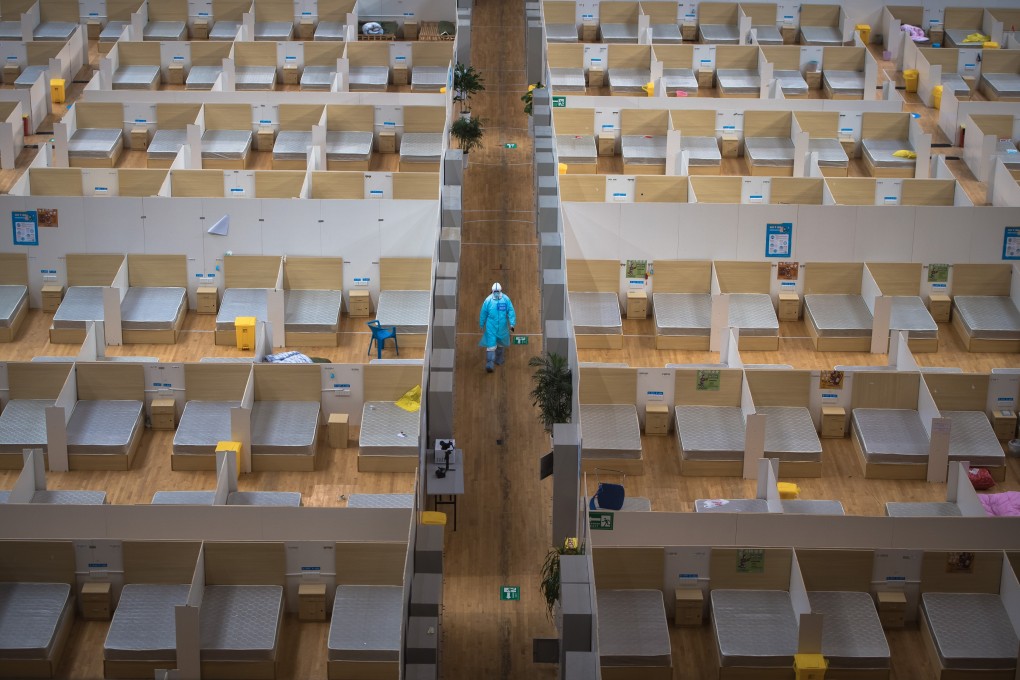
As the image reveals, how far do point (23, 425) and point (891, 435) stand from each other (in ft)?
25.9

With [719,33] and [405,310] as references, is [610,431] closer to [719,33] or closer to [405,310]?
[405,310]

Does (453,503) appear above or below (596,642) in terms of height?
below

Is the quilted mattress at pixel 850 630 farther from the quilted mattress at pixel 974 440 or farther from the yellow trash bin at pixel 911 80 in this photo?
the yellow trash bin at pixel 911 80

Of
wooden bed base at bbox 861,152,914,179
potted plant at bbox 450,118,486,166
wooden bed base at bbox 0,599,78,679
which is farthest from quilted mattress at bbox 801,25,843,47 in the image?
wooden bed base at bbox 0,599,78,679

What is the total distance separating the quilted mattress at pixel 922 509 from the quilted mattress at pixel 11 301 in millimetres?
9011

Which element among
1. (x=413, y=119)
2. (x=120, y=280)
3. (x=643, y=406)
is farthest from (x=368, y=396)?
(x=413, y=119)

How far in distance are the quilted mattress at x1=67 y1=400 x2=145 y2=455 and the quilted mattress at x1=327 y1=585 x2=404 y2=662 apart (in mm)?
3184

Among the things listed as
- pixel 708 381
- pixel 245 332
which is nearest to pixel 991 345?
pixel 708 381

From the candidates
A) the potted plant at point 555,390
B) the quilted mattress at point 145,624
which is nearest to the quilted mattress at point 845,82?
the potted plant at point 555,390

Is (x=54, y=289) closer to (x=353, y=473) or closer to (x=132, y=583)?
(x=353, y=473)

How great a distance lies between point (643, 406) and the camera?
14.6 m

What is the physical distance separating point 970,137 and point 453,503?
31.9 ft

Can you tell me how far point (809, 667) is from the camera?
36.8 ft

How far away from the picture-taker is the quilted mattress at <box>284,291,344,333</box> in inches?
632
